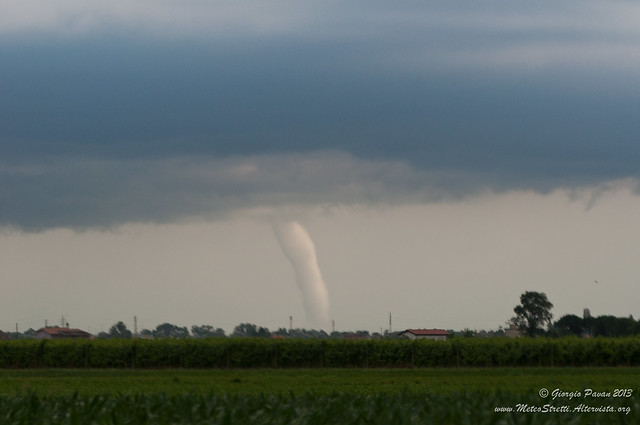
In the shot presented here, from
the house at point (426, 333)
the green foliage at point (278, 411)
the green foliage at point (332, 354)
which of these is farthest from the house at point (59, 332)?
the green foliage at point (278, 411)

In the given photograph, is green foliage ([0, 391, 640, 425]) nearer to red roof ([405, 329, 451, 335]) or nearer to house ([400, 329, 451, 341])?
house ([400, 329, 451, 341])

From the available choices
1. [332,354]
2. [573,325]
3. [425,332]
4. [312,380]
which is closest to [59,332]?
[425,332]

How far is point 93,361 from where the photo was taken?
65.5 metres

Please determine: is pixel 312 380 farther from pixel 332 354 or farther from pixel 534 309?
pixel 534 309

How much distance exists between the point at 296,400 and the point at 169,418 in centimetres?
289

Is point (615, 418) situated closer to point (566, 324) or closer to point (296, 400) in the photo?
point (296, 400)

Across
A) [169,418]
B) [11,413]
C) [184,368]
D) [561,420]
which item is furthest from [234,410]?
[184,368]

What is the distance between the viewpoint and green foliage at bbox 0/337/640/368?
6450cm

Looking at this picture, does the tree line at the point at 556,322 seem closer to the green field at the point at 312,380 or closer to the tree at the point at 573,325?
the tree at the point at 573,325

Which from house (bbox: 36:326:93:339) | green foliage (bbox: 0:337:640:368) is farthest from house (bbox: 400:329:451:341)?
green foliage (bbox: 0:337:640:368)

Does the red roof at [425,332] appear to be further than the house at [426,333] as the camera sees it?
Yes

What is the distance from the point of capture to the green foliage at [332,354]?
64.5 m

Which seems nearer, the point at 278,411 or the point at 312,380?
the point at 278,411

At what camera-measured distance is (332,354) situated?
213 ft
